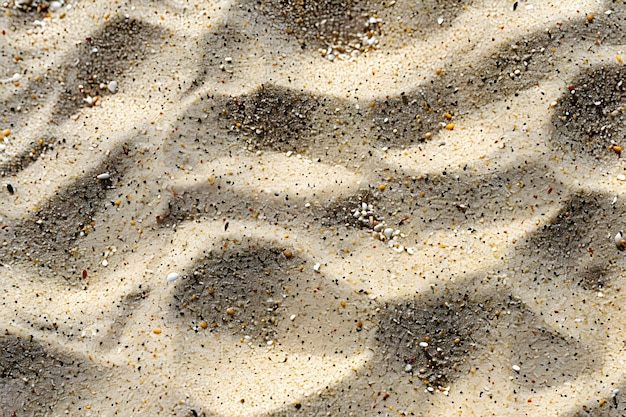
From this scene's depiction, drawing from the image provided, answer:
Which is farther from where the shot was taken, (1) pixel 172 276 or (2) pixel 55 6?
(2) pixel 55 6

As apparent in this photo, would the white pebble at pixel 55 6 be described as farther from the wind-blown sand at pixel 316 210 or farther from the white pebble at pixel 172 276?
the white pebble at pixel 172 276

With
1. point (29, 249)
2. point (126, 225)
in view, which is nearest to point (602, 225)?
point (126, 225)

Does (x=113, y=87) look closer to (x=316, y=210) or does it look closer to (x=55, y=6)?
(x=55, y=6)

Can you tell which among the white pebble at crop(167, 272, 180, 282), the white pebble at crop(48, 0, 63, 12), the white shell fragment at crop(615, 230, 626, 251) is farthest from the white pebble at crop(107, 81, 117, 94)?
the white shell fragment at crop(615, 230, 626, 251)

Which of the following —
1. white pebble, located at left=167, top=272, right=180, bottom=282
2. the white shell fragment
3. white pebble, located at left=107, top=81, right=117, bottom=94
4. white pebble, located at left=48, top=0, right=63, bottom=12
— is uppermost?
white pebble, located at left=48, top=0, right=63, bottom=12

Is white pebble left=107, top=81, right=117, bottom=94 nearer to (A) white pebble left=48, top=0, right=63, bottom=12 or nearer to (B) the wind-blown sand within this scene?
(B) the wind-blown sand

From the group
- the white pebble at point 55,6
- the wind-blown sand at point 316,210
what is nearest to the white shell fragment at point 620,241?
the wind-blown sand at point 316,210

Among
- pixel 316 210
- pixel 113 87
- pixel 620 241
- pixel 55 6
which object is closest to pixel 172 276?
pixel 316 210

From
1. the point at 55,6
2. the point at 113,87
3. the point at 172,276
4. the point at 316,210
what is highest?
the point at 55,6

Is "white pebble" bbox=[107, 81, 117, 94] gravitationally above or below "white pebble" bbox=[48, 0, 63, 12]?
below
